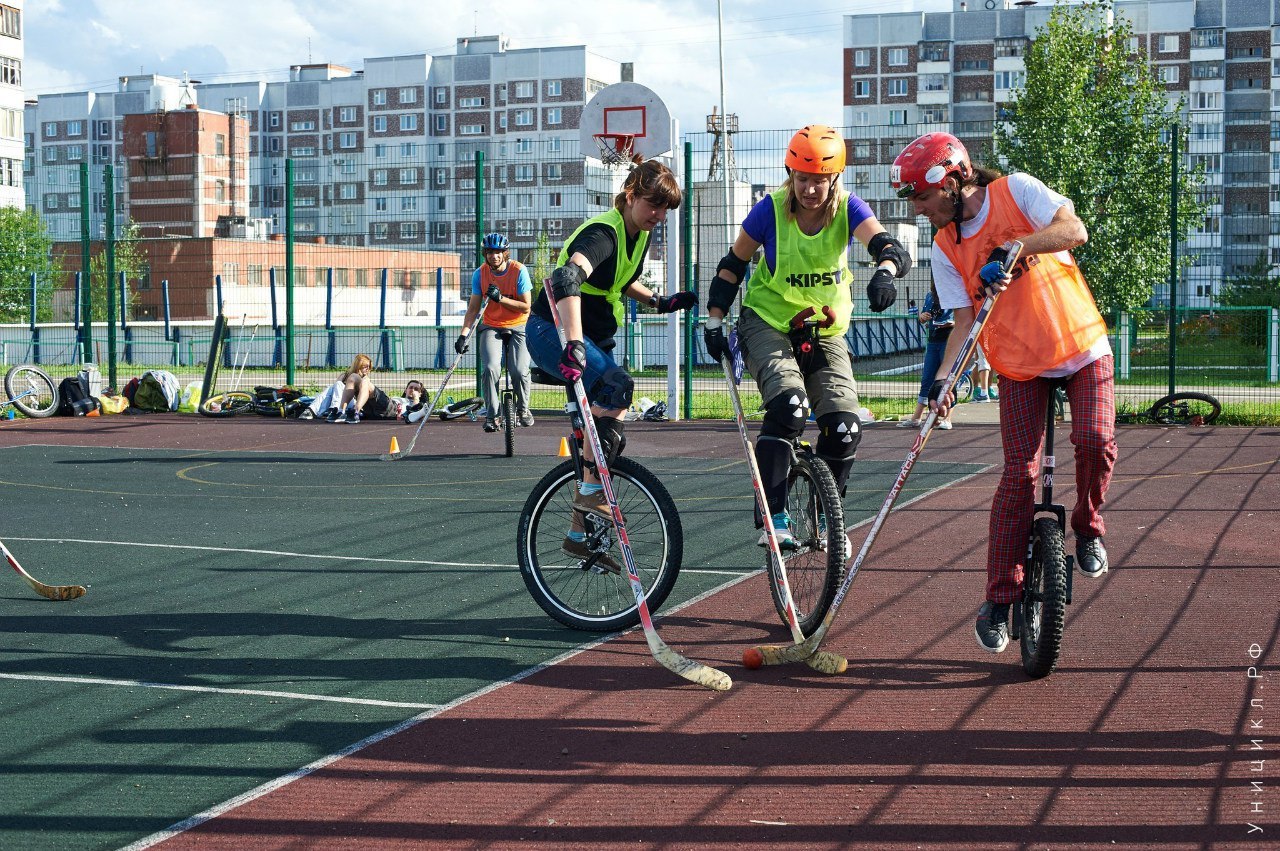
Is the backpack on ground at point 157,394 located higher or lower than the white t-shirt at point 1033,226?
lower

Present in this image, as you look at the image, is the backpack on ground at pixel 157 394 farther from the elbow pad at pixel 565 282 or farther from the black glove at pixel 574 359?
the black glove at pixel 574 359

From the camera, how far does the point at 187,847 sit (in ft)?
10.3

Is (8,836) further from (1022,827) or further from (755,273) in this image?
(755,273)

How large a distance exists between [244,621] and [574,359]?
1.66 m

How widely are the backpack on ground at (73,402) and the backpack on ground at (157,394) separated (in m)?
0.72

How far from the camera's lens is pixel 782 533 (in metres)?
5.12

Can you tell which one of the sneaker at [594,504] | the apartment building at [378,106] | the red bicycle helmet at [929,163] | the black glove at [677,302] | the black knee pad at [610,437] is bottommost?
Result: the sneaker at [594,504]

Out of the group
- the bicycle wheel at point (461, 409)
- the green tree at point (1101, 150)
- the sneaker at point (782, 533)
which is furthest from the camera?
the green tree at point (1101, 150)

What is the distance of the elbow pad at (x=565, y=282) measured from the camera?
527 cm

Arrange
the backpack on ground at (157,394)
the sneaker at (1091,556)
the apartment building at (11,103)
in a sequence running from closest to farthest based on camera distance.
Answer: the sneaker at (1091,556), the backpack on ground at (157,394), the apartment building at (11,103)

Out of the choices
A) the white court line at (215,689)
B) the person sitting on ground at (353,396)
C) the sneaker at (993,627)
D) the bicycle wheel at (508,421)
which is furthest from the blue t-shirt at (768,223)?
the person sitting on ground at (353,396)

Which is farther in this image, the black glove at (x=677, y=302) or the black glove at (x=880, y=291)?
the black glove at (x=677, y=302)

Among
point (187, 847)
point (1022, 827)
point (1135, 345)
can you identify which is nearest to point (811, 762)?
point (1022, 827)

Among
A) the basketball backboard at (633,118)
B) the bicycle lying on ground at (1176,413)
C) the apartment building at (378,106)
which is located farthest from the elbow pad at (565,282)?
the apartment building at (378,106)
